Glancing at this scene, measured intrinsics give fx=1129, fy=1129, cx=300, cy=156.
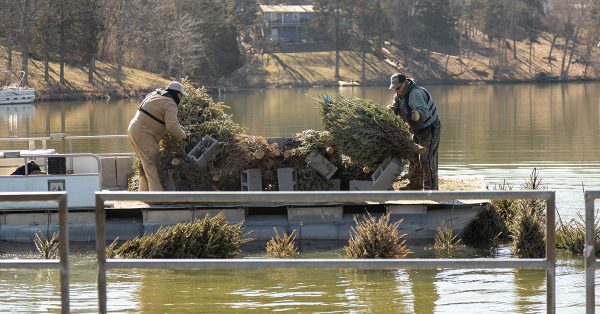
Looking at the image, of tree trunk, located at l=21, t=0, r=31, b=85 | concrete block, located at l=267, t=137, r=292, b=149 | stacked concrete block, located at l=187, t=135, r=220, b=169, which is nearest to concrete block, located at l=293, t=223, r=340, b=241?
concrete block, located at l=267, t=137, r=292, b=149

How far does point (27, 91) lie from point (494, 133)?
40.5 m

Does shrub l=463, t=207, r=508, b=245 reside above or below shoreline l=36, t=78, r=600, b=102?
below

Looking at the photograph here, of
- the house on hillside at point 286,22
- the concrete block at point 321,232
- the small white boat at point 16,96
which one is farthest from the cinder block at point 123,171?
the house on hillside at point 286,22

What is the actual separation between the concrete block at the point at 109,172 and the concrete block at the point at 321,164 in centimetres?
323

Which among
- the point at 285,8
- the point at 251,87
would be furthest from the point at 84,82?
the point at 285,8

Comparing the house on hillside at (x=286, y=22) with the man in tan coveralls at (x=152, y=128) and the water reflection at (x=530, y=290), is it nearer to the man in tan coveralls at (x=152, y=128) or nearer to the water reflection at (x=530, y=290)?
the man in tan coveralls at (x=152, y=128)

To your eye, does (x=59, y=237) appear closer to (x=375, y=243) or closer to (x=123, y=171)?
(x=375, y=243)

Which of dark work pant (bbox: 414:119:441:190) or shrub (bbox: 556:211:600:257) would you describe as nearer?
shrub (bbox: 556:211:600:257)

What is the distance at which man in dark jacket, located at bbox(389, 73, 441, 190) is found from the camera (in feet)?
49.6

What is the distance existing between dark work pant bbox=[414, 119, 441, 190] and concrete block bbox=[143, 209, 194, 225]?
3.18m

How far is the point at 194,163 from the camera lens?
1510 cm

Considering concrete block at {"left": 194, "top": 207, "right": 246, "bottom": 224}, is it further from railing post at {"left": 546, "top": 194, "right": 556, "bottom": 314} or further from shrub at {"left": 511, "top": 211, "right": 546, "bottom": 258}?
railing post at {"left": 546, "top": 194, "right": 556, "bottom": 314}

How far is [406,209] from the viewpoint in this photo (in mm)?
14562

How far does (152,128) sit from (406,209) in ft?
11.5
